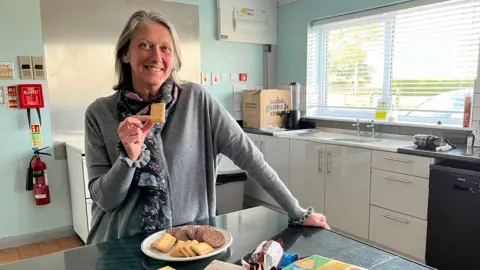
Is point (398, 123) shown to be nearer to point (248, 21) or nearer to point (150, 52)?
point (248, 21)

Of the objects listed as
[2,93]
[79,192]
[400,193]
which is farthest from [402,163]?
[2,93]

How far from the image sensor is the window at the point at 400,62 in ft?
9.45

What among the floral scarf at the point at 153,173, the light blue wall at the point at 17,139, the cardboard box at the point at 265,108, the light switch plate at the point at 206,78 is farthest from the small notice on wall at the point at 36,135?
the floral scarf at the point at 153,173

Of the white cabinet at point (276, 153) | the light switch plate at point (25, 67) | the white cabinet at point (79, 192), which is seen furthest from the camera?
the white cabinet at point (276, 153)

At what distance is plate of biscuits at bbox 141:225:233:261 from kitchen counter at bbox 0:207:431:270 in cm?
2

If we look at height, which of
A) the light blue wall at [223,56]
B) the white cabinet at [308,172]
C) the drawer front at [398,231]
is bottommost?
the drawer front at [398,231]

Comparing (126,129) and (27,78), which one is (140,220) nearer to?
(126,129)

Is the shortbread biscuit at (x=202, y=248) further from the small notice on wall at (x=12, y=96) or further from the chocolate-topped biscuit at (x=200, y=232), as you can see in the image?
the small notice on wall at (x=12, y=96)

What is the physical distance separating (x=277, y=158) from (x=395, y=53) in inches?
57.9

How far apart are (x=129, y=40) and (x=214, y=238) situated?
0.72m

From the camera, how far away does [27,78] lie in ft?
9.92

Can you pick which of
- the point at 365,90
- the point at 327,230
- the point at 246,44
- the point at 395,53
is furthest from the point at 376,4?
the point at 327,230

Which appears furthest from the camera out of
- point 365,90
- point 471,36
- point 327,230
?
point 365,90

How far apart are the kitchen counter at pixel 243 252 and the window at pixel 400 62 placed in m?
2.39
